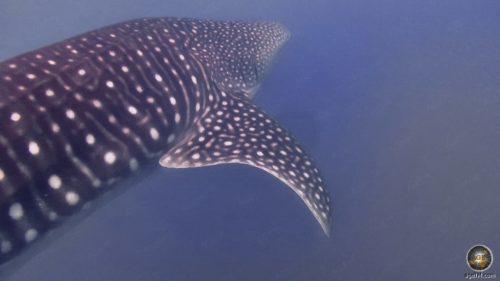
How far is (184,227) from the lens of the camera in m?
6.66

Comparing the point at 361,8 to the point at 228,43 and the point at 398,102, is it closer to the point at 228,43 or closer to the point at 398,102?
the point at 398,102

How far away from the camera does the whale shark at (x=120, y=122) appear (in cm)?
328

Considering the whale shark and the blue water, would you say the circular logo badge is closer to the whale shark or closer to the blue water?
the blue water

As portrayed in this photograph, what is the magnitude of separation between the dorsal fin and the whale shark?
1cm

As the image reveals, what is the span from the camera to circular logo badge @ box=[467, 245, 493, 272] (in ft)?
17.2

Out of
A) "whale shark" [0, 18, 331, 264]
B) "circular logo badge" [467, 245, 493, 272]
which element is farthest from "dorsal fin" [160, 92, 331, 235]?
"circular logo badge" [467, 245, 493, 272]

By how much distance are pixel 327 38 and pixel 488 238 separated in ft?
23.0

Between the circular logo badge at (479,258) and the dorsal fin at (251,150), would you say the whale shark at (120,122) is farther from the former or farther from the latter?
the circular logo badge at (479,258)

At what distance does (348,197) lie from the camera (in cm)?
639

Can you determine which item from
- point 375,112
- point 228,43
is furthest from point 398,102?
point 228,43

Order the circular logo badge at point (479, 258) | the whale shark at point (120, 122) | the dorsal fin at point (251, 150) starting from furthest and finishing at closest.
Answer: the circular logo badge at point (479, 258) < the dorsal fin at point (251, 150) < the whale shark at point (120, 122)

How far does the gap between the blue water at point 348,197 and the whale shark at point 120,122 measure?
878 millimetres

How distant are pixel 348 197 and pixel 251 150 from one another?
8.57 ft

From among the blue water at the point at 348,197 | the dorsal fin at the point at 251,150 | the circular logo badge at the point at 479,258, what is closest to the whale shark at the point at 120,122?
the dorsal fin at the point at 251,150
